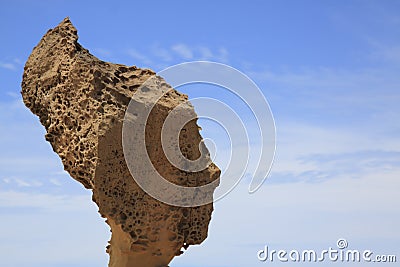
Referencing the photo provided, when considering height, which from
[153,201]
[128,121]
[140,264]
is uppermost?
[128,121]

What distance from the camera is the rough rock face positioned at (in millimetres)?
9203

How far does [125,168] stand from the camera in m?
9.30

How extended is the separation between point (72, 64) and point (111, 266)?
10.4 feet

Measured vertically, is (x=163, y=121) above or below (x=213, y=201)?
above

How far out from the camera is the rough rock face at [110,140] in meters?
9.20

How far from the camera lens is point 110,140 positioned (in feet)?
30.0

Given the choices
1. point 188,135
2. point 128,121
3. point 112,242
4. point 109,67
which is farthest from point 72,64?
point 112,242

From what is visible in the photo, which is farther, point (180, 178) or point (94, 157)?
point (180, 178)

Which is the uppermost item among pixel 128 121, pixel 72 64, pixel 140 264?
pixel 72 64

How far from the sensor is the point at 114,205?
9.26m

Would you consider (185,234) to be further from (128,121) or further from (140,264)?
(128,121)

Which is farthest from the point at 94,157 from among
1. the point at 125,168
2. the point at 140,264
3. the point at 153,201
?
the point at 140,264

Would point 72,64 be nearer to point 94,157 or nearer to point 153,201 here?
point 94,157

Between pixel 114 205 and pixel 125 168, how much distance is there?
545 mm
